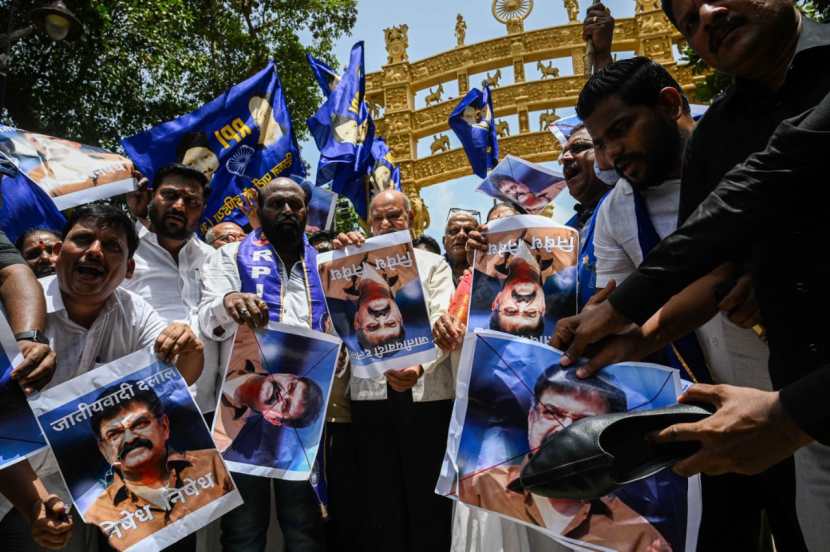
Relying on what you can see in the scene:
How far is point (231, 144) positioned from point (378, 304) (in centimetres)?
303

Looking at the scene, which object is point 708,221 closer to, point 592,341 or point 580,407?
point 592,341

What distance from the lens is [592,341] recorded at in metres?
1.42

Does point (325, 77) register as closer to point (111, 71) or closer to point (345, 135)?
point (345, 135)

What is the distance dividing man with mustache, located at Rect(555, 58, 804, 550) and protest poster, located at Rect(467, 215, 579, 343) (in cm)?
40

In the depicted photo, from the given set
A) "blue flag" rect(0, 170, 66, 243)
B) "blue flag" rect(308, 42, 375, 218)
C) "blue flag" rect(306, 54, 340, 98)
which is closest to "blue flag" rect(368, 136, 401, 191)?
"blue flag" rect(308, 42, 375, 218)

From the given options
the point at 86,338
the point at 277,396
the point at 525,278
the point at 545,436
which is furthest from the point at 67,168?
the point at 545,436

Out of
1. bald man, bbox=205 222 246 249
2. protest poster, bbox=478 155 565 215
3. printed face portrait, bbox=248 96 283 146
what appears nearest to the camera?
protest poster, bbox=478 155 565 215

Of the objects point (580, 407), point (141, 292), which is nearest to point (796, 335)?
point (580, 407)

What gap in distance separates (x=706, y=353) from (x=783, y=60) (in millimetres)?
873

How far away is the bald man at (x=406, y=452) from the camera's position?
2.87 metres

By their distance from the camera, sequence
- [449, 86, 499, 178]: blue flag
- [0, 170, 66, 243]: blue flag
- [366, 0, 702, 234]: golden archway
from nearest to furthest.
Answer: [0, 170, 66, 243]: blue flag
[449, 86, 499, 178]: blue flag
[366, 0, 702, 234]: golden archway

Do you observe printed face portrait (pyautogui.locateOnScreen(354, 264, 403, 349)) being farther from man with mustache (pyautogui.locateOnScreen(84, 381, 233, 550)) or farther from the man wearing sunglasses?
the man wearing sunglasses

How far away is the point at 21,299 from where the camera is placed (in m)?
1.97

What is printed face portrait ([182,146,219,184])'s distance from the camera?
495 cm
